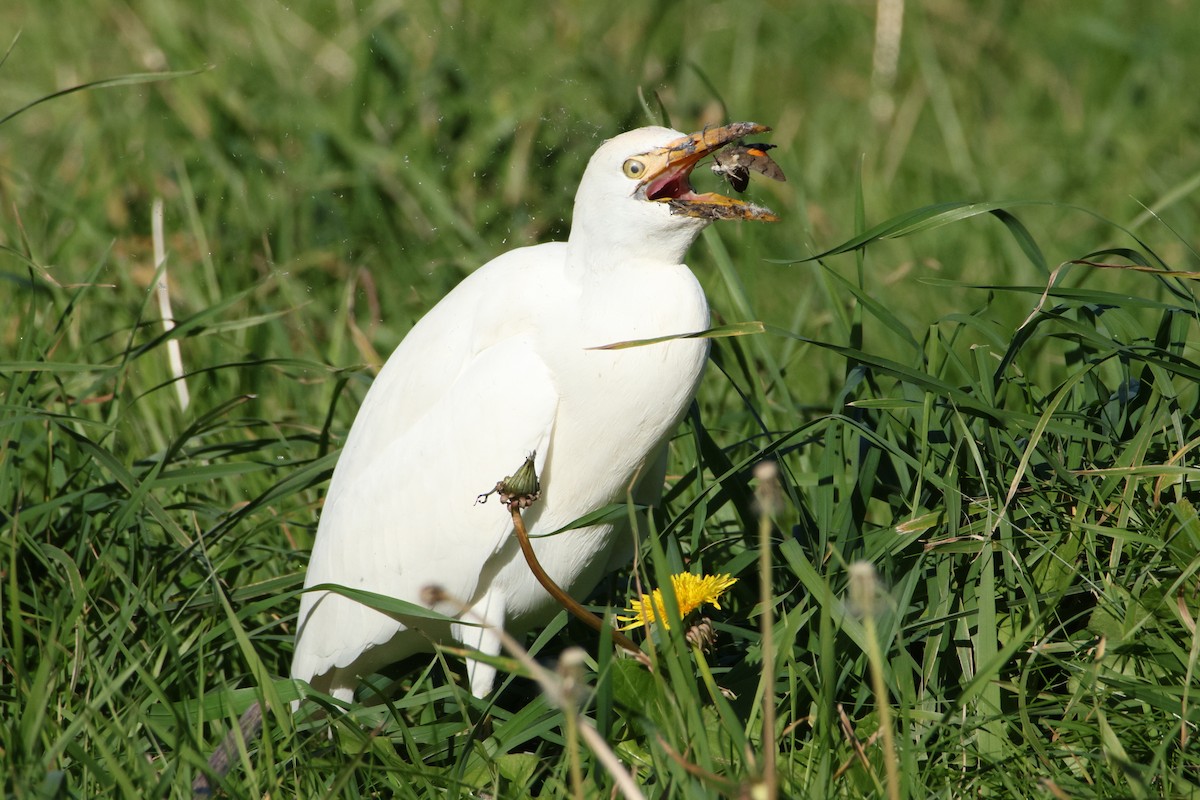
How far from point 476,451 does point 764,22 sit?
15.4 ft

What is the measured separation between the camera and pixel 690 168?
86.3 inches

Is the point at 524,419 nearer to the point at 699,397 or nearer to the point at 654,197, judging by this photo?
the point at 654,197

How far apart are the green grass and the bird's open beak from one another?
0.19 meters

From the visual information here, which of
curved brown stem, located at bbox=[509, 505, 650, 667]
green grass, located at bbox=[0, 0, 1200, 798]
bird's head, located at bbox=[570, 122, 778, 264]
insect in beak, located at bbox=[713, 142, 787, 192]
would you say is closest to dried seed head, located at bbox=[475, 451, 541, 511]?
curved brown stem, located at bbox=[509, 505, 650, 667]

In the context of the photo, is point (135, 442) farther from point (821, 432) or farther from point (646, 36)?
point (646, 36)

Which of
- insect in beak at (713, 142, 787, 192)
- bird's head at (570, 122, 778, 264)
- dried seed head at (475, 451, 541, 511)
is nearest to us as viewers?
dried seed head at (475, 451, 541, 511)

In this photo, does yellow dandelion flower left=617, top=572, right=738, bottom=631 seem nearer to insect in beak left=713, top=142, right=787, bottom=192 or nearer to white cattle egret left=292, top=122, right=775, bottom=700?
white cattle egret left=292, top=122, right=775, bottom=700

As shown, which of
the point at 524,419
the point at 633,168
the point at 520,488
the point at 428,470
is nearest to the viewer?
the point at 520,488

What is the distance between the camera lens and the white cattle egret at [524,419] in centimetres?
223

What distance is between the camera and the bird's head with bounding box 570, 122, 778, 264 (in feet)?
7.10

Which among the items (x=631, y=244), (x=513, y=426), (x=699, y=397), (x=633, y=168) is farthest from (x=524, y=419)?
(x=699, y=397)

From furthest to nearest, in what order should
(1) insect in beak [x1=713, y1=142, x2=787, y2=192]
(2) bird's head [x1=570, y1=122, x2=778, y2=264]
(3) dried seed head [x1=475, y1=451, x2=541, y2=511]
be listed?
1. (1) insect in beak [x1=713, y1=142, x2=787, y2=192]
2. (2) bird's head [x1=570, y1=122, x2=778, y2=264]
3. (3) dried seed head [x1=475, y1=451, x2=541, y2=511]

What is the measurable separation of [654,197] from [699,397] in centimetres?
146

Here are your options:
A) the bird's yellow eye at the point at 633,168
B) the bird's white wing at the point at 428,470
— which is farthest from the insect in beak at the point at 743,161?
the bird's white wing at the point at 428,470
